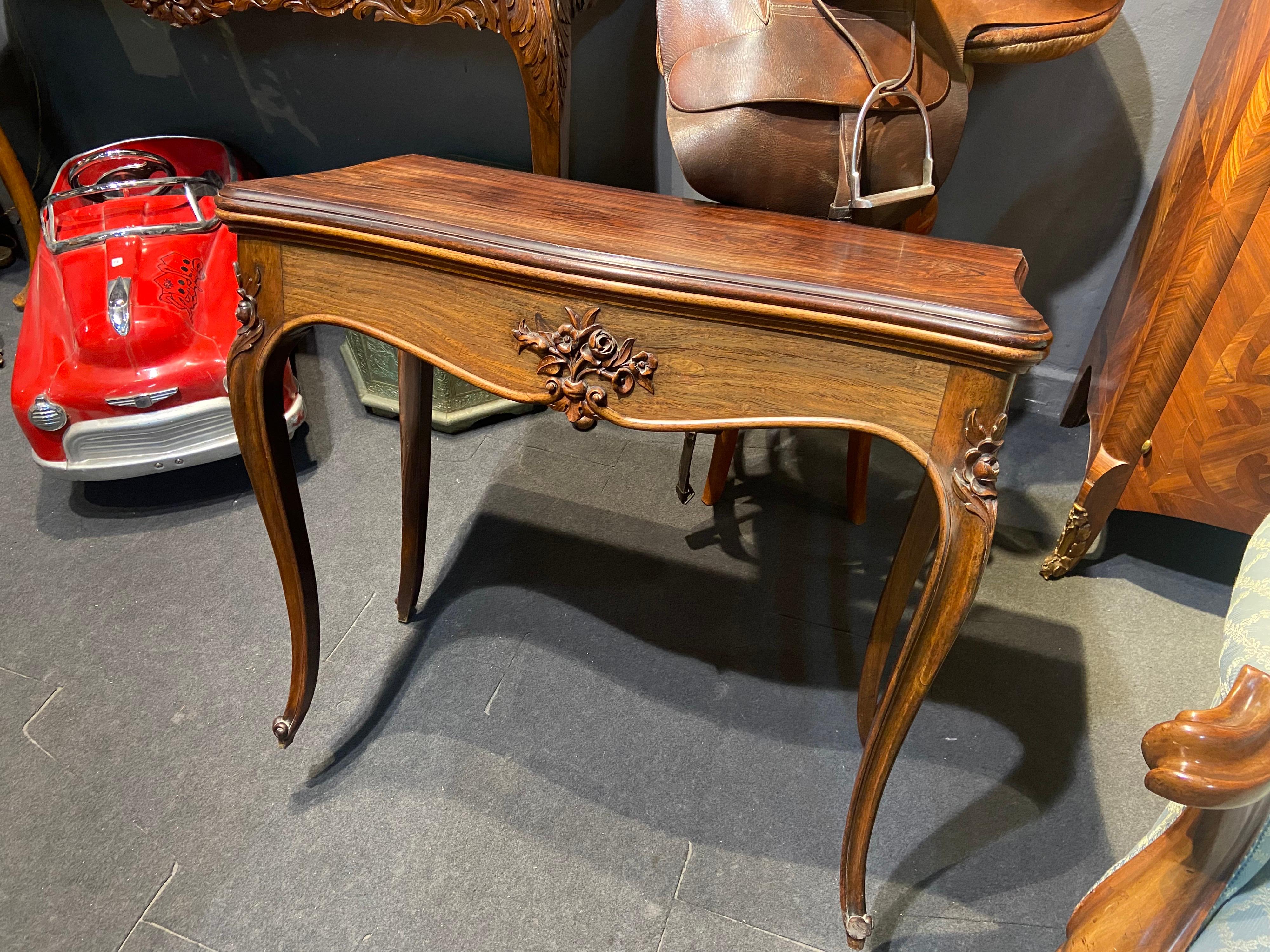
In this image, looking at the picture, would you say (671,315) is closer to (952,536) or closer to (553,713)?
(952,536)

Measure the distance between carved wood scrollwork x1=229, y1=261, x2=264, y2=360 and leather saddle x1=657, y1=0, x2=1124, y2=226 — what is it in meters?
0.43

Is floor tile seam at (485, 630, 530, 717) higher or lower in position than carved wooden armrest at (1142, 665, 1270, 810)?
lower

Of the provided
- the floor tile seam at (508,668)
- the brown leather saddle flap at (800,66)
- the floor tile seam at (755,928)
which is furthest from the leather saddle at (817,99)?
the floor tile seam at (755,928)

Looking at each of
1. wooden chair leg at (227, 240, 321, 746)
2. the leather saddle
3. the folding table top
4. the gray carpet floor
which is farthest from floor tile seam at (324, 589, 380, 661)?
the leather saddle

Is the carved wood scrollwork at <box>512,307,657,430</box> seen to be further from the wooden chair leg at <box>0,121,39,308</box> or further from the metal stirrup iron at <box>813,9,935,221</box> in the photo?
the wooden chair leg at <box>0,121,39,308</box>

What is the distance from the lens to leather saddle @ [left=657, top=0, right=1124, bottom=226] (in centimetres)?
82

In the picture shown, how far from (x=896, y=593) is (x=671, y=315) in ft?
1.56

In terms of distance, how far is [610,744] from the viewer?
1012 mm

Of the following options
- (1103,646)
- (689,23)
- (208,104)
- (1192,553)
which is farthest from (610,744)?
A: (208,104)

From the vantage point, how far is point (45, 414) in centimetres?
120

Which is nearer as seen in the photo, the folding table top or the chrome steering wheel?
the folding table top

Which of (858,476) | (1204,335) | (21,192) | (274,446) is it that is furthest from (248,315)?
(21,192)

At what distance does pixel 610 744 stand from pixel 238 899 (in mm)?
429

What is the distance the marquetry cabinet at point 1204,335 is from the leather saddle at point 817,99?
1.13ft
